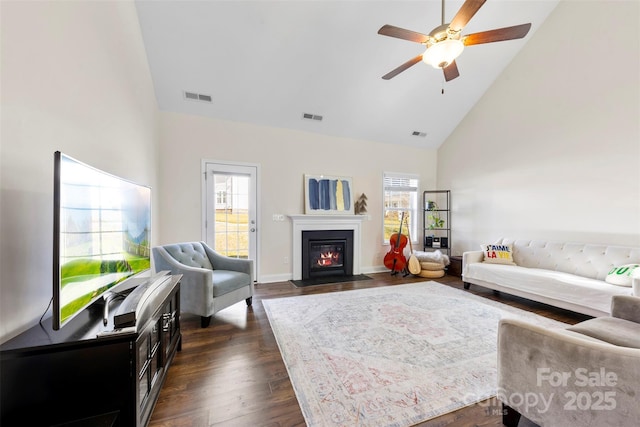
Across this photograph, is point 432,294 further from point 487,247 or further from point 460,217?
point 460,217

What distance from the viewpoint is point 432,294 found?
3.71 meters

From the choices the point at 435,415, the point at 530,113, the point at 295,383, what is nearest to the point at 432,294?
the point at 435,415

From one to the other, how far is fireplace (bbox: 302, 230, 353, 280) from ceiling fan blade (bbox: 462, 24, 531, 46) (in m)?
3.38

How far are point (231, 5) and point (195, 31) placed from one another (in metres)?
0.56

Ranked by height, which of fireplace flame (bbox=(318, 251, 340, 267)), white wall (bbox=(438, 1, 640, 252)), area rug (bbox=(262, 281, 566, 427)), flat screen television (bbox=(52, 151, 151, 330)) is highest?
white wall (bbox=(438, 1, 640, 252))

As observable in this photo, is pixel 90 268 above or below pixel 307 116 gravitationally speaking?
below

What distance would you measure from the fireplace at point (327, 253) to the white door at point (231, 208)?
925 millimetres

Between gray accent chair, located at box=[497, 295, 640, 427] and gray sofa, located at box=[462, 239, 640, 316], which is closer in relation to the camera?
gray accent chair, located at box=[497, 295, 640, 427]

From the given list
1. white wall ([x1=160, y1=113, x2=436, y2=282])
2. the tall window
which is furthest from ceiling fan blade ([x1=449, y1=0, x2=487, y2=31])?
the tall window

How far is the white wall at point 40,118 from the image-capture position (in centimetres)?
109

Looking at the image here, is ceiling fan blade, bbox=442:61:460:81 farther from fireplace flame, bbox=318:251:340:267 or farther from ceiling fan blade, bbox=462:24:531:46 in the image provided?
fireplace flame, bbox=318:251:340:267

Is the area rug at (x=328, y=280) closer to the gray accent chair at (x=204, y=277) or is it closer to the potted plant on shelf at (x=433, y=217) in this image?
the gray accent chair at (x=204, y=277)

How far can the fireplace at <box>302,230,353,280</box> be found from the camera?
4.61 m

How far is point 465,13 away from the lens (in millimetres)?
1986
